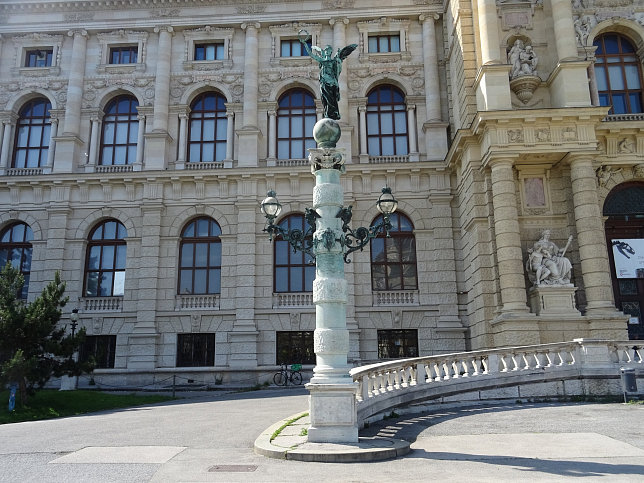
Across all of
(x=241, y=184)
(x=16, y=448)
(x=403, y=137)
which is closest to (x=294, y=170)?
(x=241, y=184)

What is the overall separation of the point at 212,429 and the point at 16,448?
155 inches

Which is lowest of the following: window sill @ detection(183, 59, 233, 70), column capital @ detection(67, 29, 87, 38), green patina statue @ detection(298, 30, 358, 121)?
green patina statue @ detection(298, 30, 358, 121)

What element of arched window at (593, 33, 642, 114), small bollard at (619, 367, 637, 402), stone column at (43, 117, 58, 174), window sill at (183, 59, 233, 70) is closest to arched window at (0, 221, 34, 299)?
stone column at (43, 117, 58, 174)

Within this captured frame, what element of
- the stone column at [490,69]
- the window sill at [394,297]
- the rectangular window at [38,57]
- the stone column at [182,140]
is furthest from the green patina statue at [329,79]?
the rectangular window at [38,57]

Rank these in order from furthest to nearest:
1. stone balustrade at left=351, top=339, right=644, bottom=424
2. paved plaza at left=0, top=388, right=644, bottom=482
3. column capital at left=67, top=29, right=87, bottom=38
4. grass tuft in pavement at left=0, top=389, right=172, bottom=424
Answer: column capital at left=67, top=29, right=87, bottom=38 → grass tuft in pavement at left=0, top=389, right=172, bottom=424 → stone balustrade at left=351, top=339, right=644, bottom=424 → paved plaza at left=0, top=388, right=644, bottom=482

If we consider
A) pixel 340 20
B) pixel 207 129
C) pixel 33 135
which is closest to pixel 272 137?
pixel 207 129

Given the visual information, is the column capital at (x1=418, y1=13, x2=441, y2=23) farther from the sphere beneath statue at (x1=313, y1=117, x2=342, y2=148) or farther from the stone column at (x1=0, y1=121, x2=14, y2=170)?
the stone column at (x1=0, y1=121, x2=14, y2=170)

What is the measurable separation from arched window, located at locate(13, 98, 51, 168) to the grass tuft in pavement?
14817 millimetres

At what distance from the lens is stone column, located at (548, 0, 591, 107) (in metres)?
22.7

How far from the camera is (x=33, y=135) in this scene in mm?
30469

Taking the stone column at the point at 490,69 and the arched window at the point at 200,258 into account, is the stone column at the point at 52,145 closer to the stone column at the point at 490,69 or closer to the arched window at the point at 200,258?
the arched window at the point at 200,258

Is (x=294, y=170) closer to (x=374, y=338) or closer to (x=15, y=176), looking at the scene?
(x=374, y=338)

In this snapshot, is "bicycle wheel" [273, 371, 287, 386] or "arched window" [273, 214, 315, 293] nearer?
"bicycle wheel" [273, 371, 287, 386]

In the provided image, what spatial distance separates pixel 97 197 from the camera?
2856 centimetres
